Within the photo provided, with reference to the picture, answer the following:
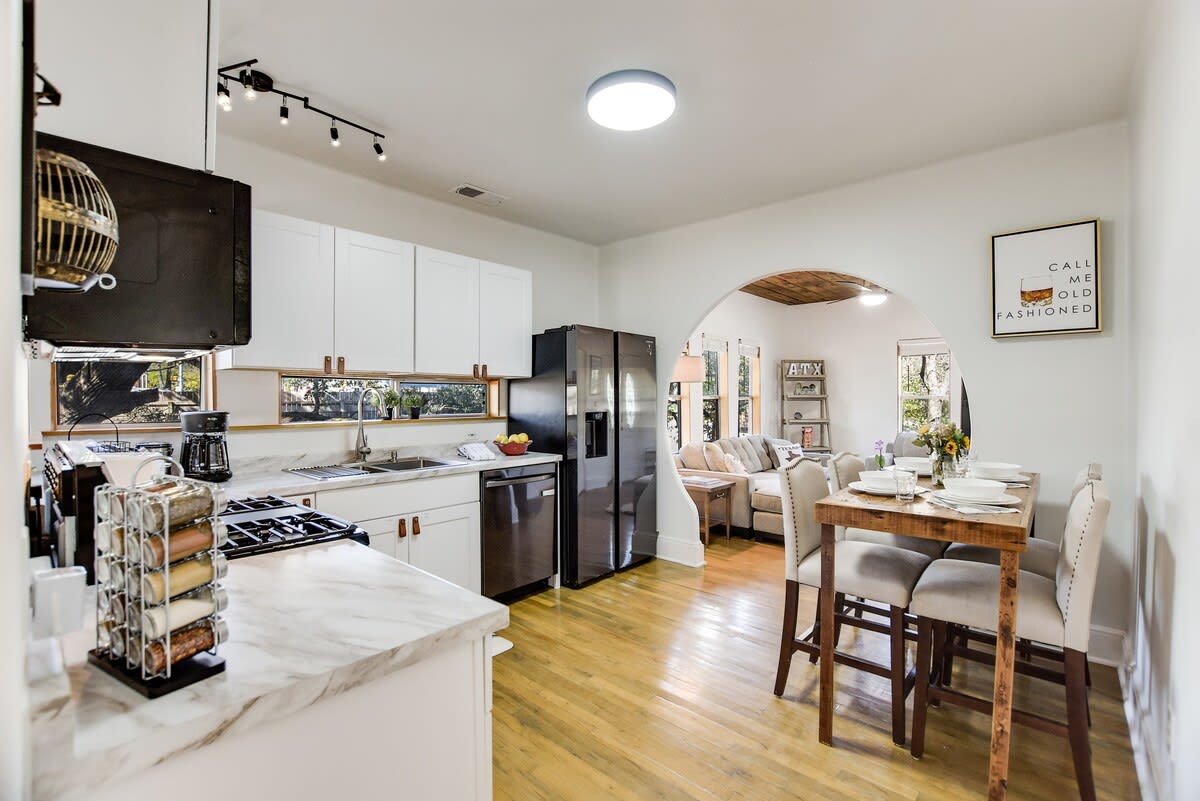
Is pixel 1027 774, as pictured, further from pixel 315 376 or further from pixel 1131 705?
pixel 315 376

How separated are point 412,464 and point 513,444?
0.68 m

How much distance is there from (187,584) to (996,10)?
2.91 m

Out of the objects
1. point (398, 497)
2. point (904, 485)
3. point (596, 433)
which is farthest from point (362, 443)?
point (904, 485)

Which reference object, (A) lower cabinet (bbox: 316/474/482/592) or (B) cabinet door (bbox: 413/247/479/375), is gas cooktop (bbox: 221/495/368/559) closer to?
(A) lower cabinet (bbox: 316/474/482/592)

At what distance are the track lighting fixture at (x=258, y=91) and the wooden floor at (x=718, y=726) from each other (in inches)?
110

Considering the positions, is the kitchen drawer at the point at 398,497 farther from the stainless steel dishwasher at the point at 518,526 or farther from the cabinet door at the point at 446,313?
the cabinet door at the point at 446,313

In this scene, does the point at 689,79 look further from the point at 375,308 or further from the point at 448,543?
the point at 448,543

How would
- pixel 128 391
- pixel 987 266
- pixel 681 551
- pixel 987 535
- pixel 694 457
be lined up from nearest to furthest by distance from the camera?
pixel 987 535
pixel 128 391
pixel 987 266
pixel 681 551
pixel 694 457

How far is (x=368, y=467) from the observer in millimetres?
3393

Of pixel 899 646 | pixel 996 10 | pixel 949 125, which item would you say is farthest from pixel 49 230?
pixel 949 125

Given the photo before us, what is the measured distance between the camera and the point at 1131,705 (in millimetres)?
2385

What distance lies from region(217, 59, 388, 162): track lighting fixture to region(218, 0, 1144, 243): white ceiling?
42mm

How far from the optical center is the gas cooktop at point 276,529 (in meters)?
1.71

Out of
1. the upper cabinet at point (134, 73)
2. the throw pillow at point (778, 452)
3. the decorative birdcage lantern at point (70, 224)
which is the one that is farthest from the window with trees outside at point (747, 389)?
the decorative birdcage lantern at point (70, 224)
